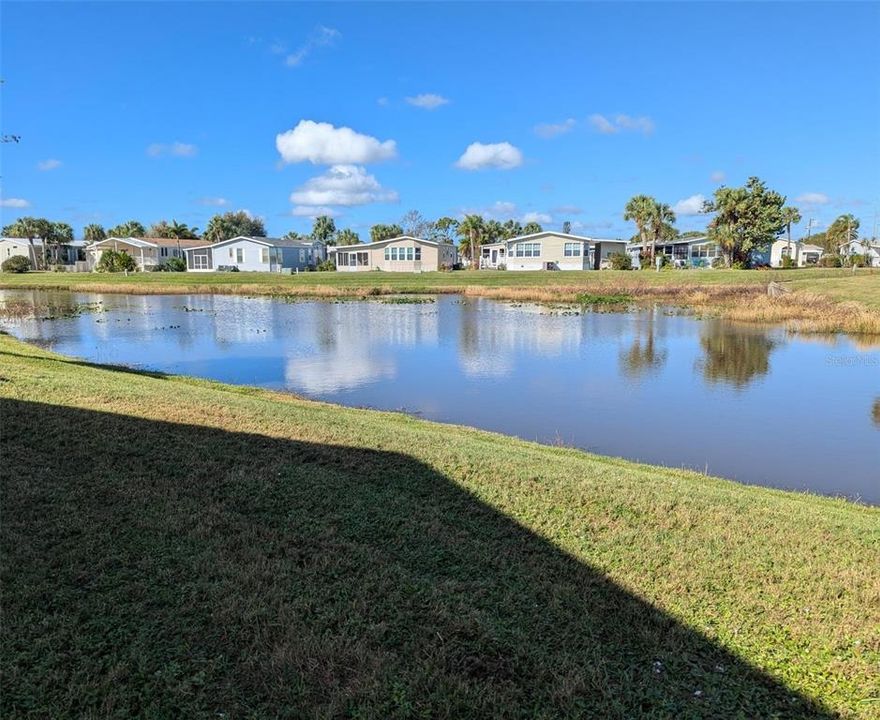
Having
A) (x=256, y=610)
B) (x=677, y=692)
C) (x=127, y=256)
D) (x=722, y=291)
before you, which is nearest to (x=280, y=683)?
(x=256, y=610)

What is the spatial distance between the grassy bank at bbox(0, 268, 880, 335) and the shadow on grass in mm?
27492

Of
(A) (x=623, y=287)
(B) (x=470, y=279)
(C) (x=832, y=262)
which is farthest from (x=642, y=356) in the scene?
(C) (x=832, y=262)

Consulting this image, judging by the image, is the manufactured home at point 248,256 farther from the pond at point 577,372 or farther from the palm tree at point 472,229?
the pond at point 577,372

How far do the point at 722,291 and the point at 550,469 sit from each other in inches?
1546

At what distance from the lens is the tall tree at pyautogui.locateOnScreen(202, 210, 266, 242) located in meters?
96.8

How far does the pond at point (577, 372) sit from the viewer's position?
35.8 feet

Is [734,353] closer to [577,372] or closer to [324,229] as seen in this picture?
[577,372]

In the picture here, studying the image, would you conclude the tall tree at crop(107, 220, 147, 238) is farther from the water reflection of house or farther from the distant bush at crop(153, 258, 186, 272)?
the water reflection of house

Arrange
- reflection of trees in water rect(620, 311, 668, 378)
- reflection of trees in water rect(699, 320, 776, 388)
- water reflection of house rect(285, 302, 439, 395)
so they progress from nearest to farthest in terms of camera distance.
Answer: water reflection of house rect(285, 302, 439, 395) → reflection of trees in water rect(699, 320, 776, 388) → reflection of trees in water rect(620, 311, 668, 378)

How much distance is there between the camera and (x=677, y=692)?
3.20m

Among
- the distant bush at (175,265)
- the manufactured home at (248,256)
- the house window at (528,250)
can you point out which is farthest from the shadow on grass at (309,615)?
the distant bush at (175,265)

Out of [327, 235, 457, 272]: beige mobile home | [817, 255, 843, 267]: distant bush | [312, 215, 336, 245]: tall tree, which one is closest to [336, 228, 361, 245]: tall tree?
[312, 215, 336, 245]: tall tree

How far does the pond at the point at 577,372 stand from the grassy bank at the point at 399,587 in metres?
4.61

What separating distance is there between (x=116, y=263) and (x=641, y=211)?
58.7 meters
